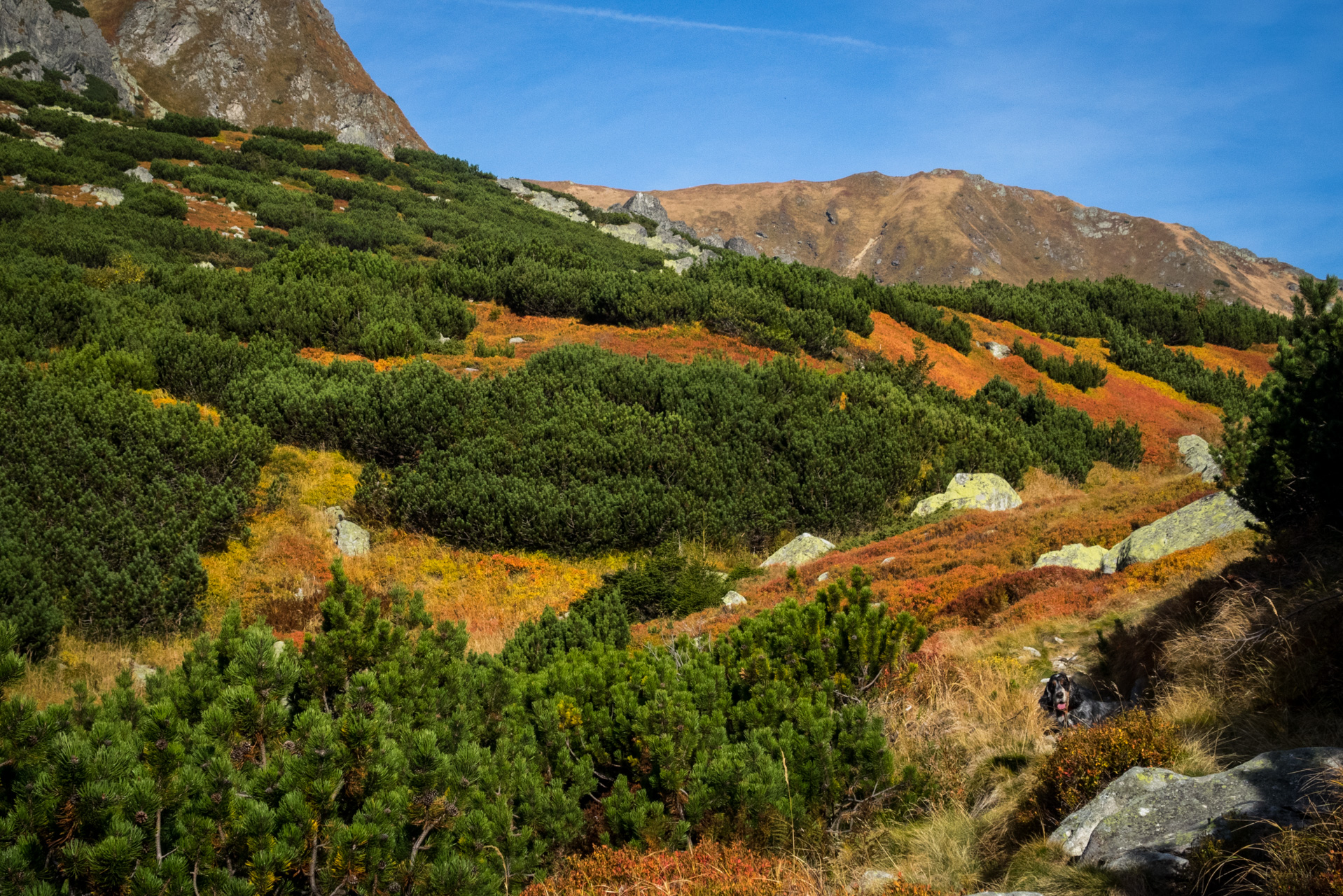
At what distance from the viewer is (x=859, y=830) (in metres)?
4.00

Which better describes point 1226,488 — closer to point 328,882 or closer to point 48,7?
point 328,882

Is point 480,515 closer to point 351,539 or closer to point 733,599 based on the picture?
point 351,539

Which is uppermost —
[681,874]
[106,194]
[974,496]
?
[106,194]

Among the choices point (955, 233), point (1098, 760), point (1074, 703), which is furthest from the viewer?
point (955, 233)

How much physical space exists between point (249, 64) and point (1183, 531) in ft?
265

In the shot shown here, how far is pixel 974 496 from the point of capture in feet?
47.9

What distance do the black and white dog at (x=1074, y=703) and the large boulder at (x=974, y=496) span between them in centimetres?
875

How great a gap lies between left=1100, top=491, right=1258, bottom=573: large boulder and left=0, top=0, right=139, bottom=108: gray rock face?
62.2 m

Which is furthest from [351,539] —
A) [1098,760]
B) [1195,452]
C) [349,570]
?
[1195,452]

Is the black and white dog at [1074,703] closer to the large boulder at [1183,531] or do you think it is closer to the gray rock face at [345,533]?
Answer: the large boulder at [1183,531]

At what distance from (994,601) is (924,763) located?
414cm

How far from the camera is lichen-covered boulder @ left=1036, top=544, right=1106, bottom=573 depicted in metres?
9.01

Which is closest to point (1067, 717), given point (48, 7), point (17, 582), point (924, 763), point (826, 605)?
point (924, 763)

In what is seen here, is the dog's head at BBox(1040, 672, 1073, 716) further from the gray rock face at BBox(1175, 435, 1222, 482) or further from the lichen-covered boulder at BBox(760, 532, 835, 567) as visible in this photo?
the gray rock face at BBox(1175, 435, 1222, 482)
